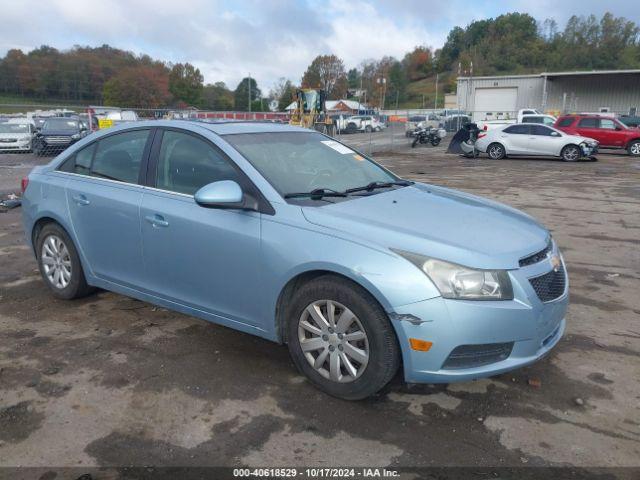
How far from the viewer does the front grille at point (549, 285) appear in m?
3.07

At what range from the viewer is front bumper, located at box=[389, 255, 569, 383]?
283 centimetres

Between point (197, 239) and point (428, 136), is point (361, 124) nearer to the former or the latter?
point (428, 136)

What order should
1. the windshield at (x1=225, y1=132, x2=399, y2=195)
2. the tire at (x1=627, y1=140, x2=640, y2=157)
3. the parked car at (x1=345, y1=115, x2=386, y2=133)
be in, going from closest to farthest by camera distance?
the windshield at (x1=225, y1=132, x2=399, y2=195) < the tire at (x1=627, y1=140, x2=640, y2=157) < the parked car at (x1=345, y1=115, x2=386, y2=133)

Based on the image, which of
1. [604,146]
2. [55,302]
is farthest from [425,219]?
[604,146]

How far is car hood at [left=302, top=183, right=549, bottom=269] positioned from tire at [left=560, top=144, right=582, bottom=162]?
1852 cm

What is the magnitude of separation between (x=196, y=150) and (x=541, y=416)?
2807 mm

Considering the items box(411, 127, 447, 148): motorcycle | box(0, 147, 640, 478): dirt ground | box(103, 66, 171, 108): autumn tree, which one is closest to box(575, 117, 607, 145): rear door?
box(411, 127, 447, 148): motorcycle

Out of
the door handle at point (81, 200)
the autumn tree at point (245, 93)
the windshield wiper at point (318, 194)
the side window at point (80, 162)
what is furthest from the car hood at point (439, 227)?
the autumn tree at point (245, 93)

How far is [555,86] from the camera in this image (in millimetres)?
47625

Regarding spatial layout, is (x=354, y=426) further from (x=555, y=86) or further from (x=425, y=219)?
(x=555, y=86)

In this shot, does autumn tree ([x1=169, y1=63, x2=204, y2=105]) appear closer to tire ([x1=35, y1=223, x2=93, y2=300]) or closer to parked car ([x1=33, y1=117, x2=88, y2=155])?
parked car ([x1=33, y1=117, x2=88, y2=155])

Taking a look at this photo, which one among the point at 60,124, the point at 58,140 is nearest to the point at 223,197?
the point at 58,140

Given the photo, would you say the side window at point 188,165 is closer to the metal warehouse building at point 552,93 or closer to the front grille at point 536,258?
the front grille at point 536,258

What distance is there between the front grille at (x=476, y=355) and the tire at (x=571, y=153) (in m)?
19.6
